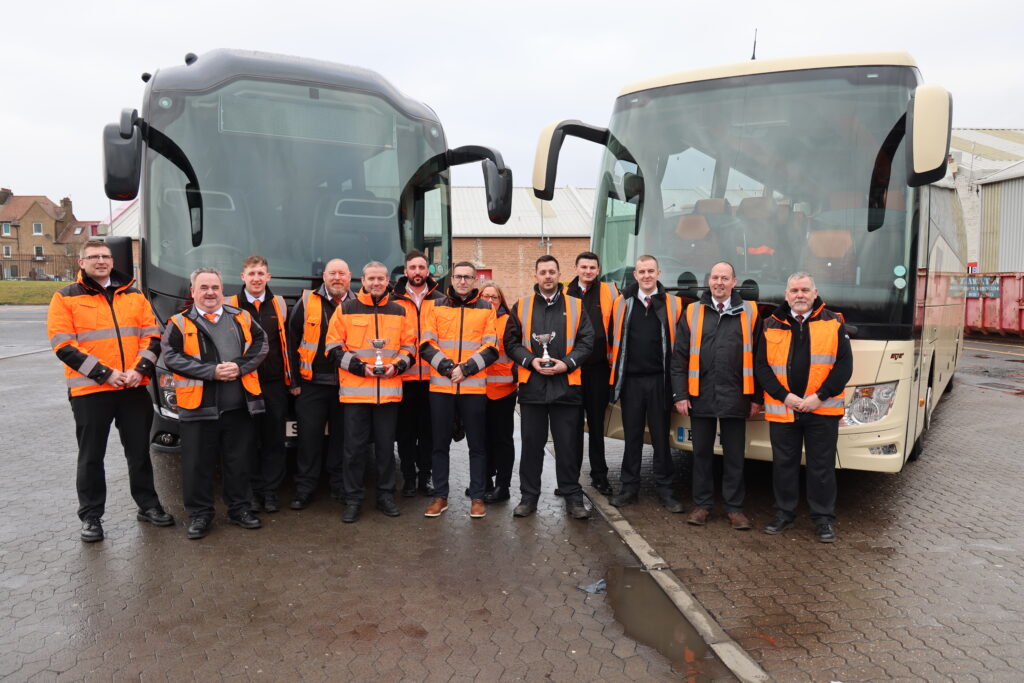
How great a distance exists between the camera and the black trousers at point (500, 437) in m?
5.89

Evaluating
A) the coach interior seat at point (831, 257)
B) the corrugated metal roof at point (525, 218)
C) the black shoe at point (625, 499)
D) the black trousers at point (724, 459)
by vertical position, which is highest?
the corrugated metal roof at point (525, 218)

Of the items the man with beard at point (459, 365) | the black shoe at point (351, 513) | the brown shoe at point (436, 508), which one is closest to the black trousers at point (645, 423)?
the man with beard at point (459, 365)

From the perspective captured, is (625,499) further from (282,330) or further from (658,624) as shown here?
(282,330)

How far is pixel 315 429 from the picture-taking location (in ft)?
18.8

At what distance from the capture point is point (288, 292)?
5.91 m

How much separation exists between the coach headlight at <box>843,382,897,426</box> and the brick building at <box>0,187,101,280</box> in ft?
270

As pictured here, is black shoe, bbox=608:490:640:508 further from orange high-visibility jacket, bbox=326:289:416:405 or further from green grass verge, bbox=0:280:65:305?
green grass verge, bbox=0:280:65:305

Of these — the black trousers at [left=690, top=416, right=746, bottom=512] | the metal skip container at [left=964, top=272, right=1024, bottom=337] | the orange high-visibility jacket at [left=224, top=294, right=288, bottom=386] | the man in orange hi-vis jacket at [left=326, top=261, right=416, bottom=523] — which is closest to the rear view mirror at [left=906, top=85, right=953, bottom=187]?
the black trousers at [left=690, top=416, right=746, bottom=512]

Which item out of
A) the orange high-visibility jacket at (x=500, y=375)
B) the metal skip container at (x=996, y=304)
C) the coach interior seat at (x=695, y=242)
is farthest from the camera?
the metal skip container at (x=996, y=304)

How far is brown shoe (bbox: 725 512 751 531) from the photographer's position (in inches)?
211

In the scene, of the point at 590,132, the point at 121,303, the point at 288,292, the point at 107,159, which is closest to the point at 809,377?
the point at 590,132

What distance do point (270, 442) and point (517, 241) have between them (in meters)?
33.2

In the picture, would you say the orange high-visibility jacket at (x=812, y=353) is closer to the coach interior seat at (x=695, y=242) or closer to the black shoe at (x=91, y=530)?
the coach interior seat at (x=695, y=242)

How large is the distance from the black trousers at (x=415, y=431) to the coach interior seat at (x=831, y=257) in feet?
9.94
